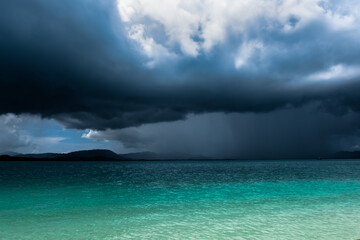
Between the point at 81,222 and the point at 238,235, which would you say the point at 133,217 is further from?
the point at 238,235

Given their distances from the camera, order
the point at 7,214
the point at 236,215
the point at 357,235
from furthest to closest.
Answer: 1. the point at 7,214
2. the point at 236,215
3. the point at 357,235

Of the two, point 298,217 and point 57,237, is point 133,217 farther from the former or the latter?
point 298,217

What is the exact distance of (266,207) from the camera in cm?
2111

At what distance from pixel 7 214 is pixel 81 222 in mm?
8365

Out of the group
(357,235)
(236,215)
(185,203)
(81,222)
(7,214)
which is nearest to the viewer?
(357,235)

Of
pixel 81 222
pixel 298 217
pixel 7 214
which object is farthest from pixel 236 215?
pixel 7 214

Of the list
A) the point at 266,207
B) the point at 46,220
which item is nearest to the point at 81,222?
the point at 46,220

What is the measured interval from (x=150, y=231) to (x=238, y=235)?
212 inches

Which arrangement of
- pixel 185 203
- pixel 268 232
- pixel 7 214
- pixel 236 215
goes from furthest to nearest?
pixel 185 203, pixel 7 214, pixel 236 215, pixel 268 232

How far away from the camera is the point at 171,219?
17344 millimetres

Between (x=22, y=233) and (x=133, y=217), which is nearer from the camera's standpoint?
(x=22, y=233)

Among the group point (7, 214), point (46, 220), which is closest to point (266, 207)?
point (46, 220)

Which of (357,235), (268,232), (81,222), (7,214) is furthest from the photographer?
(7,214)

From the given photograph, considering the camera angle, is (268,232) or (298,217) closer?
(268,232)
